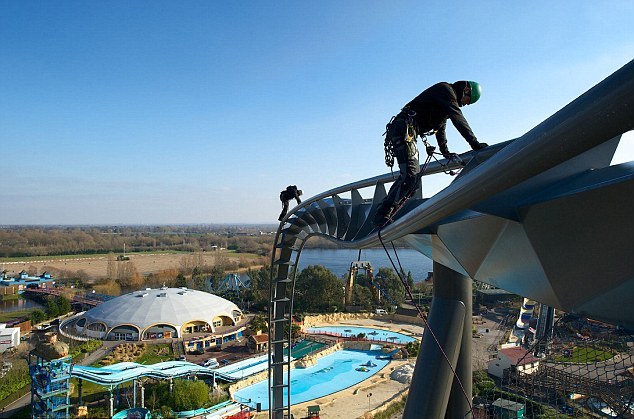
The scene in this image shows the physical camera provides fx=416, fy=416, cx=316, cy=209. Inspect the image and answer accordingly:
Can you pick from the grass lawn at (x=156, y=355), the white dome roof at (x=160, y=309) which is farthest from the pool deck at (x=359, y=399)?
the white dome roof at (x=160, y=309)

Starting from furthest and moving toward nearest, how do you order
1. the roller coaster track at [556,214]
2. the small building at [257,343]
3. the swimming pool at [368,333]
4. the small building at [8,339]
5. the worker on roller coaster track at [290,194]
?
the swimming pool at [368,333], the small building at [257,343], the small building at [8,339], the worker on roller coaster track at [290,194], the roller coaster track at [556,214]

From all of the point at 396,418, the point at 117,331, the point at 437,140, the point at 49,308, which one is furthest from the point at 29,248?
the point at 437,140

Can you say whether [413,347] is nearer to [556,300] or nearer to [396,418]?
[396,418]

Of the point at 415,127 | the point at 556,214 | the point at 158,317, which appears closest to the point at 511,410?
the point at 415,127

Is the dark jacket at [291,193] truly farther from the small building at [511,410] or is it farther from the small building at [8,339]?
the small building at [8,339]

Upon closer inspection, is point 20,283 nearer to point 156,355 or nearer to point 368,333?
point 156,355
